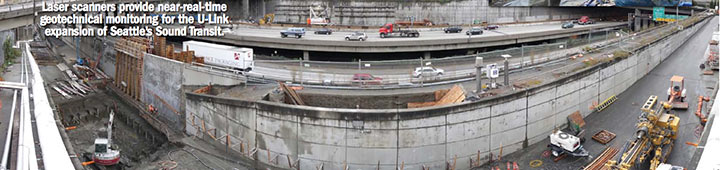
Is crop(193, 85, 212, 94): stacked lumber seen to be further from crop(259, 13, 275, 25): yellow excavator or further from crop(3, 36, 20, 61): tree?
crop(259, 13, 275, 25): yellow excavator

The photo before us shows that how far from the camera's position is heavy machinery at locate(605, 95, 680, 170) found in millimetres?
27156

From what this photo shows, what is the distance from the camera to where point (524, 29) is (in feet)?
195

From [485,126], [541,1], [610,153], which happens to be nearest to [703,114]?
[610,153]

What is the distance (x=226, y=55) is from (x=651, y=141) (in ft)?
81.4

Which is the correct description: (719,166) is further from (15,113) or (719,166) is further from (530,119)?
(15,113)

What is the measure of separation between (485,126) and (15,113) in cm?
2217

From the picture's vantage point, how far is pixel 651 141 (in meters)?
28.8

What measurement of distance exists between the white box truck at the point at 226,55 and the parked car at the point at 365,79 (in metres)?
7.43

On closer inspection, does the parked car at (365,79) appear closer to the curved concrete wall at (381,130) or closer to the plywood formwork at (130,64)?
the curved concrete wall at (381,130)

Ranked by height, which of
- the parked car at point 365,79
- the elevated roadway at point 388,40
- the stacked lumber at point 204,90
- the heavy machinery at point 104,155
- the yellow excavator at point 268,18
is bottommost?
the heavy machinery at point 104,155

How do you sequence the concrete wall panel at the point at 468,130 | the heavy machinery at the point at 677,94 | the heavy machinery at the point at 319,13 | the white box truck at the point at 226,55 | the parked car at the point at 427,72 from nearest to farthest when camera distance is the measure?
the concrete wall panel at the point at 468,130 → the parked car at the point at 427,72 → the heavy machinery at the point at 677,94 → the white box truck at the point at 226,55 → the heavy machinery at the point at 319,13

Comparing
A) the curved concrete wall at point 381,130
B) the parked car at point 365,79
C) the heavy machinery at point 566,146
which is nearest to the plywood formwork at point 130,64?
the curved concrete wall at point 381,130

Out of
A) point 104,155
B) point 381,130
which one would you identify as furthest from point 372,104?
point 104,155

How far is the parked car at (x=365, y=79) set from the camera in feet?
112
